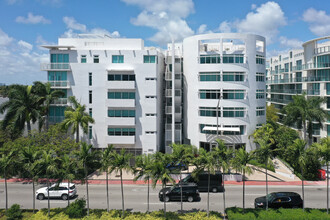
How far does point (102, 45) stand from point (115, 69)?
6.40m

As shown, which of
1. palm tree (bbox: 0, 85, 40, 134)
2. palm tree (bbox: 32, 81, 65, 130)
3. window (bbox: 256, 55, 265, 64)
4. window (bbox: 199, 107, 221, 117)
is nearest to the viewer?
palm tree (bbox: 0, 85, 40, 134)

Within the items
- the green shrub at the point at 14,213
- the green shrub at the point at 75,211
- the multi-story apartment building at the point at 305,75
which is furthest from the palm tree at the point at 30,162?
the multi-story apartment building at the point at 305,75

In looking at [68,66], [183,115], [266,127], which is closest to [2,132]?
[68,66]

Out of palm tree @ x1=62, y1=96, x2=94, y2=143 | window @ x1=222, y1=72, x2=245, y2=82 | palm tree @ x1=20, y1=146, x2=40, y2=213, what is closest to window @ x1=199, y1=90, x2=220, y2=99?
window @ x1=222, y1=72, x2=245, y2=82

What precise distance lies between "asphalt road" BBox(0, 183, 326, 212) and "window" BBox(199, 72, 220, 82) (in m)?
17.9

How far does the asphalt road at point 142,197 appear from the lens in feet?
92.3

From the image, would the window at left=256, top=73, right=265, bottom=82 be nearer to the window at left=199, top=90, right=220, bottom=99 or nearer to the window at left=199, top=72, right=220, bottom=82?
the window at left=199, top=72, right=220, bottom=82

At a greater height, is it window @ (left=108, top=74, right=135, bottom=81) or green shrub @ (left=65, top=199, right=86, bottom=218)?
window @ (left=108, top=74, right=135, bottom=81)

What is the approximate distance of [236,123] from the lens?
4562 cm

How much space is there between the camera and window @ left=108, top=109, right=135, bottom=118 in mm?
44188

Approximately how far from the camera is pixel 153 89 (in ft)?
146

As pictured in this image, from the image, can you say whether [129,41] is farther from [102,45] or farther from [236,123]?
[236,123]

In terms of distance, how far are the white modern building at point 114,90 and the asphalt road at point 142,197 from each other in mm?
10144

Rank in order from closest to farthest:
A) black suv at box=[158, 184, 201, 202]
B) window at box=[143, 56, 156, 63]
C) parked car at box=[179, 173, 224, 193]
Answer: black suv at box=[158, 184, 201, 202]
parked car at box=[179, 173, 224, 193]
window at box=[143, 56, 156, 63]
